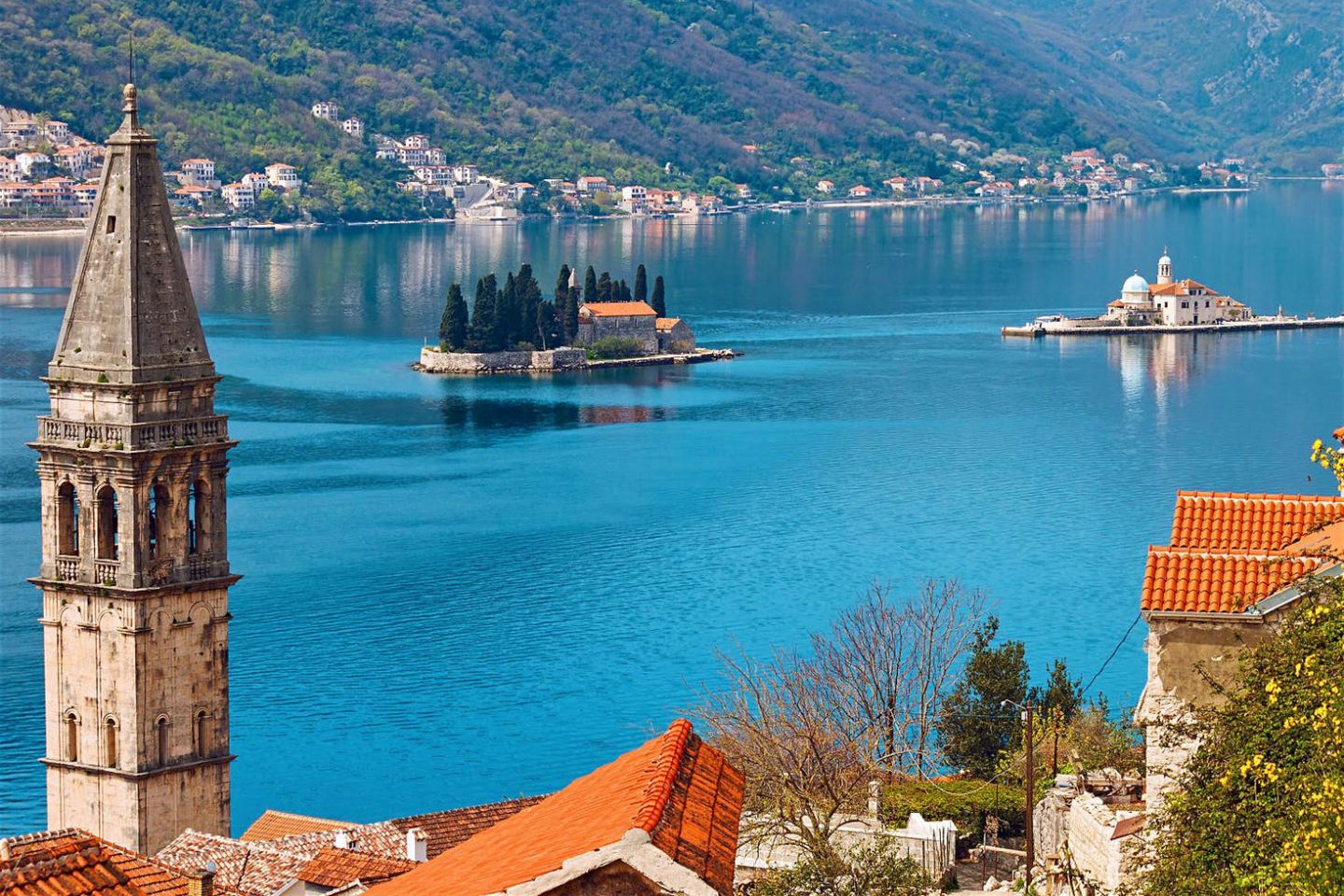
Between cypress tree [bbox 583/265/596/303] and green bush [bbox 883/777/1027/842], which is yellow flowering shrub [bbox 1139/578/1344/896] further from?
cypress tree [bbox 583/265/596/303]

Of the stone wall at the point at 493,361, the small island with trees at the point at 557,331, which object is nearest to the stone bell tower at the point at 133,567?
the small island with trees at the point at 557,331

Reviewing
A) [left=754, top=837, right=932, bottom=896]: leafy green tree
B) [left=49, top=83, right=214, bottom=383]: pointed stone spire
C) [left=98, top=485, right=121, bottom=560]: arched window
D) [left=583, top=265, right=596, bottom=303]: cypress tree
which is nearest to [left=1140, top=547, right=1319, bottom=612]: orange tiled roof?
[left=754, top=837, right=932, bottom=896]: leafy green tree

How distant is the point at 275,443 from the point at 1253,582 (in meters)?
56.4

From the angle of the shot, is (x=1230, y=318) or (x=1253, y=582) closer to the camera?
(x=1253, y=582)

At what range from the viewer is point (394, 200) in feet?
619

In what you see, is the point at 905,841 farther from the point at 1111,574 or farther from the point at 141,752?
the point at 1111,574

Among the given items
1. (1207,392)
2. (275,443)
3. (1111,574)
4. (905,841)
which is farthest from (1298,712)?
(1207,392)

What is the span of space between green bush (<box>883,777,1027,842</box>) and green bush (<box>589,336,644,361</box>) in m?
68.0

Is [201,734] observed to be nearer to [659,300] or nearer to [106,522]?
[106,522]

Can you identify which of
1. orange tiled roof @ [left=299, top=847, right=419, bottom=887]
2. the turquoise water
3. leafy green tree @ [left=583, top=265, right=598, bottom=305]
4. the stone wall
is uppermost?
leafy green tree @ [left=583, top=265, right=598, bottom=305]

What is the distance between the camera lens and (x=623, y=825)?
22.1 feet

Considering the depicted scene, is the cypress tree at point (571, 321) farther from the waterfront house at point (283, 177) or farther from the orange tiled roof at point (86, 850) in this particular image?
the waterfront house at point (283, 177)

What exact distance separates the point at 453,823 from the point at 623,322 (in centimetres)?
6941

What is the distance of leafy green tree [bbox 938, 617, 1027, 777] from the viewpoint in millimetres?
26156
